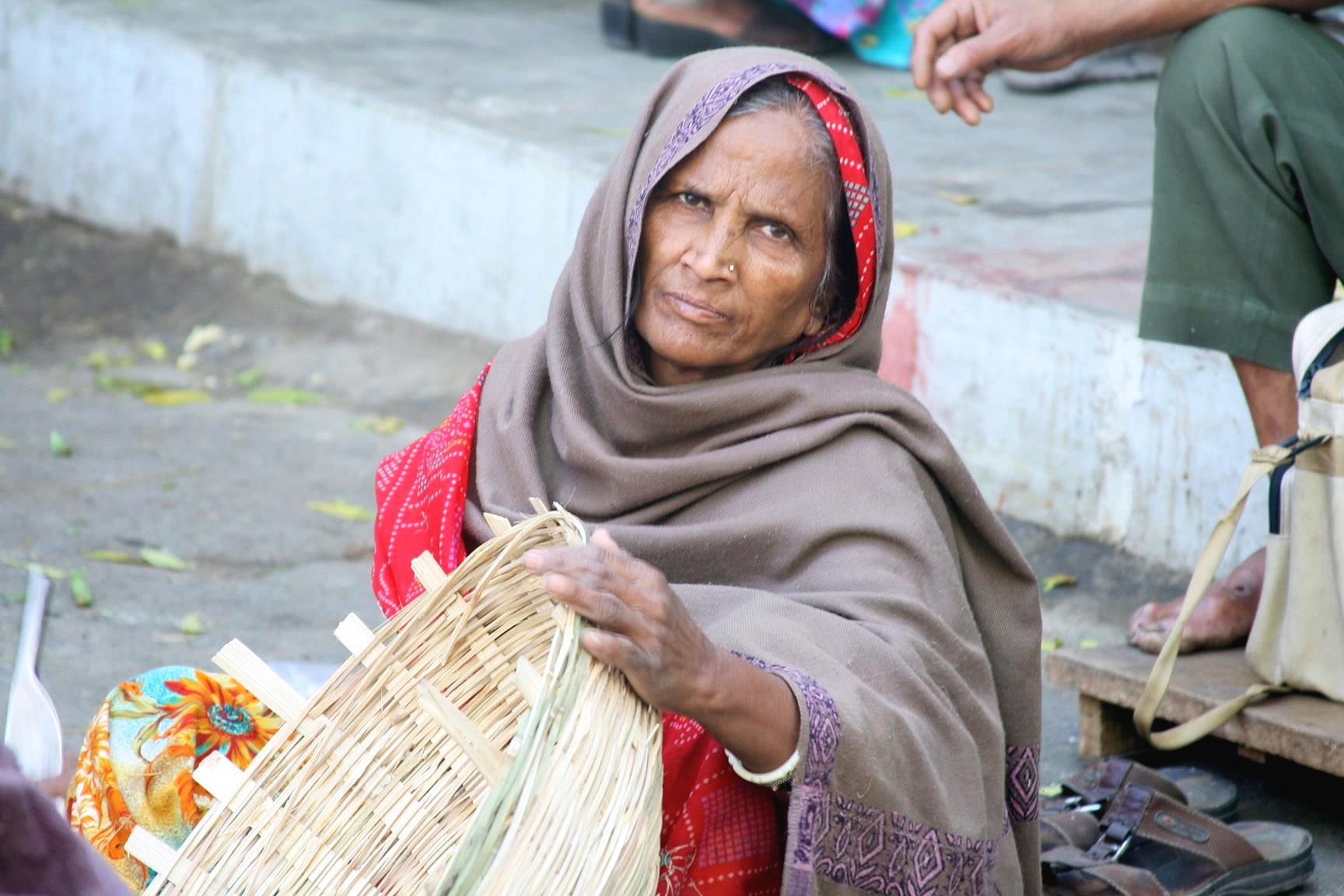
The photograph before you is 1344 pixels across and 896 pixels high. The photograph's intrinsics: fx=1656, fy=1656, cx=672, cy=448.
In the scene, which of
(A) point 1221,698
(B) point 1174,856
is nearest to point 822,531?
(B) point 1174,856

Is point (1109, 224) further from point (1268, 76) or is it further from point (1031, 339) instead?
point (1268, 76)

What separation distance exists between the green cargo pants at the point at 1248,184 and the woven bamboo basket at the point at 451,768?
4.91 ft

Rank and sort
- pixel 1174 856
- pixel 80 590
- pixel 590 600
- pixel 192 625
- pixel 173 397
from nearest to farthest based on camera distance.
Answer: pixel 590 600 → pixel 1174 856 → pixel 192 625 → pixel 80 590 → pixel 173 397

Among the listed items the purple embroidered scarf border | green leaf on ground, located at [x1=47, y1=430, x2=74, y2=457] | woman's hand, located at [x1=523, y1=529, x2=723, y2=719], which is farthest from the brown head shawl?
green leaf on ground, located at [x1=47, y1=430, x2=74, y2=457]

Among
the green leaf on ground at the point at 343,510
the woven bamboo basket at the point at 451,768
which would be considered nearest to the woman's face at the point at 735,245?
the woven bamboo basket at the point at 451,768

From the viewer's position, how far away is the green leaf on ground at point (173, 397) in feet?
16.4

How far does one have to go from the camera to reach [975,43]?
2.78m

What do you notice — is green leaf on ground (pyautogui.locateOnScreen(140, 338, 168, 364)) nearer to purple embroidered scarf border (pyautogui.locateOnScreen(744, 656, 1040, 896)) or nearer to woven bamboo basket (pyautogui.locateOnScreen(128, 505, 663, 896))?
woven bamboo basket (pyautogui.locateOnScreen(128, 505, 663, 896))

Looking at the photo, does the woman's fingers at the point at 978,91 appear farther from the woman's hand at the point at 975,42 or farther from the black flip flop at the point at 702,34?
the black flip flop at the point at 702,34

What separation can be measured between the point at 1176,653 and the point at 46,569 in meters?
2.40

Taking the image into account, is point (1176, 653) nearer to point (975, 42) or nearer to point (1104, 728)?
point (1104, 728)

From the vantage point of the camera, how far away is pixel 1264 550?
9.79 ft

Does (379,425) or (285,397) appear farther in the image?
(285,397)

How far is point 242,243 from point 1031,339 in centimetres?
332
